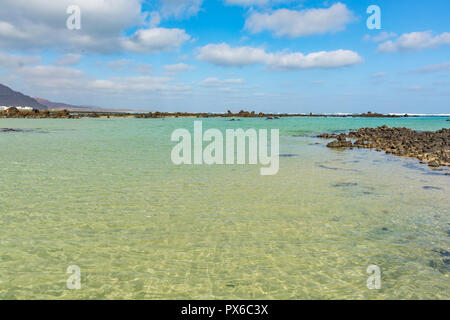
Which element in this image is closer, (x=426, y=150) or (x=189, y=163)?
(x=189, y=163)

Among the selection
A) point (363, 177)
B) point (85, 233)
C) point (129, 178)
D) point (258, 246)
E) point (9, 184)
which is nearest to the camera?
point (258, 246)

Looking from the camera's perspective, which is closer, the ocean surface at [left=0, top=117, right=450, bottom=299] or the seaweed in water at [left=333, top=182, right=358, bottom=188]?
the ocean surface at [left=0, top=117, right=450, bottom=299]

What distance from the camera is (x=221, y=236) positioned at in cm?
853

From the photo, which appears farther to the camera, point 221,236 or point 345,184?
point 345,184

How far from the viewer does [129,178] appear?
1547cm

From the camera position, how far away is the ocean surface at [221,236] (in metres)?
6.13

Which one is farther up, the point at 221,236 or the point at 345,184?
the point at 345,184

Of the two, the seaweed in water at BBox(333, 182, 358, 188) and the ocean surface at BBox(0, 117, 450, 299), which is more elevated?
the seaweed in water at BBox(333, 182, 358, 188)

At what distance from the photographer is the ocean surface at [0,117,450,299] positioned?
613cm

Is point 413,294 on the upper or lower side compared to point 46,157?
lower
